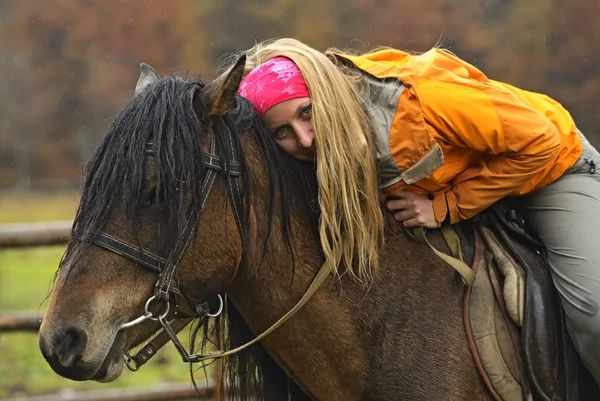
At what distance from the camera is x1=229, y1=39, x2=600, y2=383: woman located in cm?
286

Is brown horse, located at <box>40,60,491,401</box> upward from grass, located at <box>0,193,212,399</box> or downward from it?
upward

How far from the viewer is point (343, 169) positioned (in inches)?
111

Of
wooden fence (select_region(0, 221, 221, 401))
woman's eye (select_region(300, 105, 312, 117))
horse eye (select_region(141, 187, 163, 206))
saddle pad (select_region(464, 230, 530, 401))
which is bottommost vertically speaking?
wooden fence (select_region(0, 221, 221, 401))

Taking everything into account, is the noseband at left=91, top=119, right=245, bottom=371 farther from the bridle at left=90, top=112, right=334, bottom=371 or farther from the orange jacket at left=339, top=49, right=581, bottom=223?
the orange jacket at left=339, top=49, right=581, bottom=223

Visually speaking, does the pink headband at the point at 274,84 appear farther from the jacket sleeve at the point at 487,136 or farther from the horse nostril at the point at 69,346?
the horse nostril at the point at 69,346

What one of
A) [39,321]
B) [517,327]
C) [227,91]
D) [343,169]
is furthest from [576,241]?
[39,321]

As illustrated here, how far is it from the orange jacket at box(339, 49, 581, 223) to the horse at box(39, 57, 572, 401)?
219 millimetres

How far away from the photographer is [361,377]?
292cm

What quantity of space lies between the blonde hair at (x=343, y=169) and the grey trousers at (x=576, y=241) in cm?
65

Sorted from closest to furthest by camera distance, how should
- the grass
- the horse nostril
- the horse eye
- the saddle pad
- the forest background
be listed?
1. the horse nostril
2. the horse eye
3. the saddle pad
4. the grass
5. the forest background

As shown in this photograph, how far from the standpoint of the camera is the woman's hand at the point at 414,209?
9.95ft

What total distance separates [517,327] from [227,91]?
1.32 metres

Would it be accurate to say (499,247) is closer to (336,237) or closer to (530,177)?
(530,177)

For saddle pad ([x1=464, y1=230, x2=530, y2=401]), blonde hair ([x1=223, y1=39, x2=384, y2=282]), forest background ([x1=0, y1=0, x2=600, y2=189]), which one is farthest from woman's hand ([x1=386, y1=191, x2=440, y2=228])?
forest background ([x1=0, y1=0, x2=600, y2=189])
